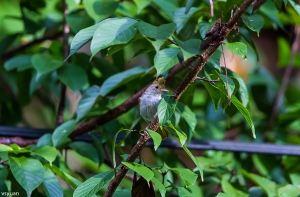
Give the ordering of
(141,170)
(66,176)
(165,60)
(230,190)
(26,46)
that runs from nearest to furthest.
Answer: (141,170)
(165,60)
(66,176)
(230,190)
(26,46)

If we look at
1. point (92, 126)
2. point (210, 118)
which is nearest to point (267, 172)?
point (210, 118)

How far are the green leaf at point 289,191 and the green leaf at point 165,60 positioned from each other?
0.55 meters

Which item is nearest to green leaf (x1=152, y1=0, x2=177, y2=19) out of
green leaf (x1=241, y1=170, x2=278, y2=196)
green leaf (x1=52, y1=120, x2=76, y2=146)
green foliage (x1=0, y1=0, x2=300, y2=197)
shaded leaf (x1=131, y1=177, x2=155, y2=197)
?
green foliage (x1=0, y1=0, x2=300, y2=197)

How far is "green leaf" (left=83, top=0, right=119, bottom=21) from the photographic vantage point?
1.53m

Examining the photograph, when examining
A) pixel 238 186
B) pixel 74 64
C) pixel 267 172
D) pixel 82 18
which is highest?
pixel 82 18

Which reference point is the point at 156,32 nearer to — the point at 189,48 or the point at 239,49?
the point at 189,48

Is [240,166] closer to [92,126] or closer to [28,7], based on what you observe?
[92,126]

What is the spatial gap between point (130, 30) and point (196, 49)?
154 mm

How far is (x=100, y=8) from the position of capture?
5.06 feet

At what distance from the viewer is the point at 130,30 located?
104 cm

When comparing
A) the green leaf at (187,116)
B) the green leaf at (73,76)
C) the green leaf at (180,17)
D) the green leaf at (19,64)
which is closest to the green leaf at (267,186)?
the green leaf at (187,116)

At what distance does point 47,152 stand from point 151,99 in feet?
1.00

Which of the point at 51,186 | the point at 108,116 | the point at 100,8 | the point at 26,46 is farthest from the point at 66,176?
the point at 26,46

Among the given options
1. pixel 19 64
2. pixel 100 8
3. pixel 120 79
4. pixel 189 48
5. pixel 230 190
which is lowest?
pixel 230 190
